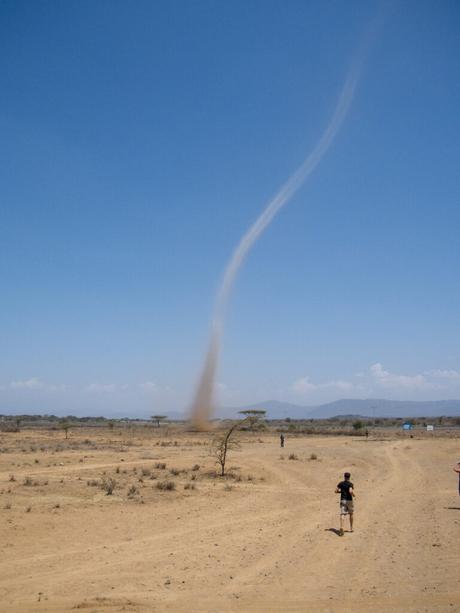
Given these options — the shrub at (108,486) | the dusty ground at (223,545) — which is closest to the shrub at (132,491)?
the dusty ground at (223,545)

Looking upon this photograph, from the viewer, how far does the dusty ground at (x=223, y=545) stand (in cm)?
1093


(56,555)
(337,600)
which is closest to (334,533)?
(337,600)

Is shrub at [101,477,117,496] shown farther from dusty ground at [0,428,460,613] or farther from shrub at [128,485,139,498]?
shrub at [128,485,139,498]

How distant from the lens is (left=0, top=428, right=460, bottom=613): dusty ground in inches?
430

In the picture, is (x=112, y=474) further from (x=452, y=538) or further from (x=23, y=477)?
(x=452, y=538)

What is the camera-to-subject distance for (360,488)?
28.2m

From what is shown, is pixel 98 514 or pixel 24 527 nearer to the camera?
pixel 24 527

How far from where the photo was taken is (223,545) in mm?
15461

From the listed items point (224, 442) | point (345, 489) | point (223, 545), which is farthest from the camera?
point (224, 442)

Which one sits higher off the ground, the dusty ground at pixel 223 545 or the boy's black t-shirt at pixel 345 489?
the boy's black t-shirt at pixel 345 489

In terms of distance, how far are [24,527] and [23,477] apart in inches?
503

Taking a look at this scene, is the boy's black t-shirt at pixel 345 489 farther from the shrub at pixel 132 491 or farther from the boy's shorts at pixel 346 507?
the shrub at pixel 132 491

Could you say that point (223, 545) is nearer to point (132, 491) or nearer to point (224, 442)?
point (132, 491)

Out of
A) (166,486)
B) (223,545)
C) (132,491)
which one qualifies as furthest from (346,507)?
(166,486)
